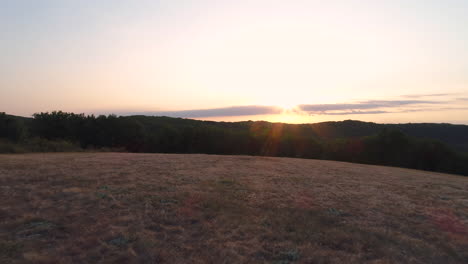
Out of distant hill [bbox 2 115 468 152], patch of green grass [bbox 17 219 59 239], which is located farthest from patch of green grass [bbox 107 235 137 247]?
distant hill [bbox 2 115 468 152]

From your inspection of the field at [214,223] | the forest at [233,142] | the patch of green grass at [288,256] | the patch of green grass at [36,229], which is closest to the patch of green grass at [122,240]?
the field at [214,223]

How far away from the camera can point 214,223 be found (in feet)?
19.4

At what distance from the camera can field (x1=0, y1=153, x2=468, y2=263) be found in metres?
4.56

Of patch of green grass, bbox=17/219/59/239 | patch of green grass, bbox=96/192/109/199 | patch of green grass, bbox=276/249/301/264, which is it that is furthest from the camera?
patch of green grass, bbox=96/192/109/199

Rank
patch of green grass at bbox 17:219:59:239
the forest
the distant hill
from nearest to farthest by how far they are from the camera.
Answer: patch of green grass at bbox 17:219:59:239 < the forest < the distant hill

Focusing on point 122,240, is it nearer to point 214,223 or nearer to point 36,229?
point 36,229

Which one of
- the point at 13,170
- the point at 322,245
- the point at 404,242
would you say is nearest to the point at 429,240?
the point at 404,242

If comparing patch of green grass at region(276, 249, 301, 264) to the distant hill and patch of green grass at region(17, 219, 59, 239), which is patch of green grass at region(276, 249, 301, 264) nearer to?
patch of green grass at region(17, 219, 59, 239)

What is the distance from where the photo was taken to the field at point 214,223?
15.0ft

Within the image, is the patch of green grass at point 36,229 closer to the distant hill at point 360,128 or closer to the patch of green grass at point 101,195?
the patch of green grass at point 101,195

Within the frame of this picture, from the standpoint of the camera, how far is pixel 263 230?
5633mm

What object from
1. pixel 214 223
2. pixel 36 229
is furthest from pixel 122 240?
pixel 214 223

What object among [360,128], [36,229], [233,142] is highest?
[360,128]

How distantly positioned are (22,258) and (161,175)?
710cm
